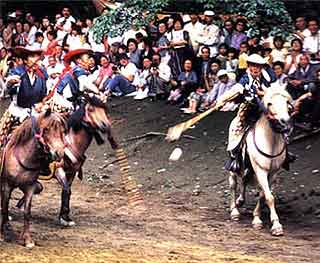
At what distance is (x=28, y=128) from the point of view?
10.4 metres

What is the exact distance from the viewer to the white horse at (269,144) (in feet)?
37.0

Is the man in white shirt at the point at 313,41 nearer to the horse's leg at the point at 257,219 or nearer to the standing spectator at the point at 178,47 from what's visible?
the standing spectator at the point at 178,47

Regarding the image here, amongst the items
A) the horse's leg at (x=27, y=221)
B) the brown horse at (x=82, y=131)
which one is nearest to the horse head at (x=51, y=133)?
the horse's leg at (x=27, y=221)

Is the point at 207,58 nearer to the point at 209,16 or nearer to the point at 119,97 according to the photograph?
the point at 209,16

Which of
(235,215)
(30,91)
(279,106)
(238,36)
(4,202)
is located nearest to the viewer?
(4,202)

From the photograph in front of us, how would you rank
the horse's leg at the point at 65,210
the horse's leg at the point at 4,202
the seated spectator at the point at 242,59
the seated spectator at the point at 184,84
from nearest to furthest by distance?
the horse's leg at the point at 4,202 → the horse's leg at the point at 65,210 → the seated spectator at the point at 242,59 → the seated spectator at the point at 184,84

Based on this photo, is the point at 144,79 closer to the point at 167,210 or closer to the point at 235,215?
the point at 167,210

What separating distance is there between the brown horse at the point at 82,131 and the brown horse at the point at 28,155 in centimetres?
114

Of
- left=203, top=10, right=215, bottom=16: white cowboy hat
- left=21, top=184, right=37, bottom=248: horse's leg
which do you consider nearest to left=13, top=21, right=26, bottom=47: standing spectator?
left=203, top=10, right=215, bottom=16: white cowboy hat

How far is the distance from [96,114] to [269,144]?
2.37 meters

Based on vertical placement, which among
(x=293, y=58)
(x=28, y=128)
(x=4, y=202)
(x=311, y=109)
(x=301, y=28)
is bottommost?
(x=311, y=109)

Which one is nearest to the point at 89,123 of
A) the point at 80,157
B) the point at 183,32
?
the point at 80,157

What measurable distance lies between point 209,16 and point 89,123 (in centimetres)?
583

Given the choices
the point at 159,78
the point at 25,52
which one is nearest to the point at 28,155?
the point at 25,52
